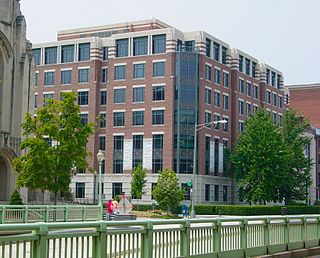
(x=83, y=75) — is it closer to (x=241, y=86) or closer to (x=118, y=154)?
(x=118, y=154)

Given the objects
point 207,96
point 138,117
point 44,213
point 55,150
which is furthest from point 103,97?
point 44,213

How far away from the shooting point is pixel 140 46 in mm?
76000

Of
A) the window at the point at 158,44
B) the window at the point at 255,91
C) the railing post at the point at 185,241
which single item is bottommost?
the railing post at the point at 185,241

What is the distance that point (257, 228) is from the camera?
1589 cm

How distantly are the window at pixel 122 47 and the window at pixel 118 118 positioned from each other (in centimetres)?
719

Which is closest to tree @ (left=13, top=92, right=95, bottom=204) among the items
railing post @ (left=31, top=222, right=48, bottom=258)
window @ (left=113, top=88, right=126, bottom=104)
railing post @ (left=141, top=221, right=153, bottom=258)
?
railing post @ (left=141, top=221, right=153, bottom=258)

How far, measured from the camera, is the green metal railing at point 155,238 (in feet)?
27.6

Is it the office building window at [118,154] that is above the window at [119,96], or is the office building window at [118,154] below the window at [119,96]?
below

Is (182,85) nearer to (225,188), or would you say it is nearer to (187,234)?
(225,188)

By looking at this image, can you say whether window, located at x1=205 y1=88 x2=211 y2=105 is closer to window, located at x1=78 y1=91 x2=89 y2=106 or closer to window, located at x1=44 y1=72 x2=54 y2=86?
window, located at x1=78 y1=91 x2=89 y2=106

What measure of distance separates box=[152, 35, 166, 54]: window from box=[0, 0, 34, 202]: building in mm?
26910

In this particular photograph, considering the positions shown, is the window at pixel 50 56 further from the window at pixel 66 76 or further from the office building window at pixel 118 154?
the office building window at pixel 118 154

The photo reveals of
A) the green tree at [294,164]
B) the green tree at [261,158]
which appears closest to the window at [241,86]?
the green tree at [294,164]

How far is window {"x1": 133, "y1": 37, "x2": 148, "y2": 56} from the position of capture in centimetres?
7569
